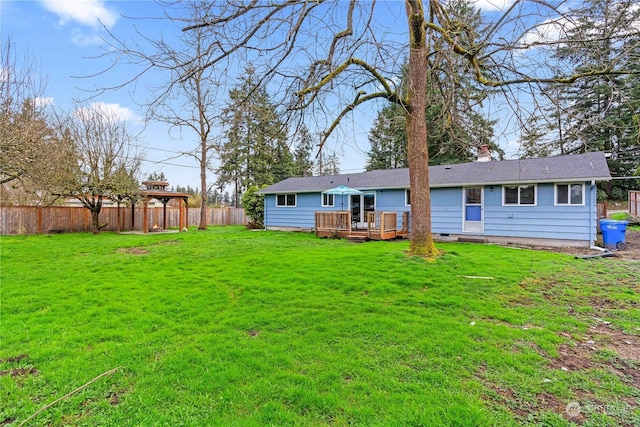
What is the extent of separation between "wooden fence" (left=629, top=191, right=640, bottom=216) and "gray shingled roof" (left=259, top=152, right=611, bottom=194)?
34.9 feet

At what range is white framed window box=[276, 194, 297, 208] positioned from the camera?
56.1ft

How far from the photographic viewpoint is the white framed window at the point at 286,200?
1711 centimetres

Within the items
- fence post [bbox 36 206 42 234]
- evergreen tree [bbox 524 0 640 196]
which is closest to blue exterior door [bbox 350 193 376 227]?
evergreen tree [bbox 524 0 640 196]

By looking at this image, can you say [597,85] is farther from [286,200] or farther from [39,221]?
[39,221]

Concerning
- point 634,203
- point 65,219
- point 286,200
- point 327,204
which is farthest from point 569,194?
point 65,219

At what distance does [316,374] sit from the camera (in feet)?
9.48

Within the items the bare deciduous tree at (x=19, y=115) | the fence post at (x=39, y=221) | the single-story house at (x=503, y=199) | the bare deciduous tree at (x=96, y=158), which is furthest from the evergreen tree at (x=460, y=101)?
the fence post at (x=39, y=221)

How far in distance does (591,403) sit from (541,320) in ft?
6.25

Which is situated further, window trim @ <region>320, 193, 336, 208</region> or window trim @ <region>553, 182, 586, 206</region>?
window trim @ <region>320, 193, 336, 208</region>

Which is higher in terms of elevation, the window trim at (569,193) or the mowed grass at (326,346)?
the window trim at (569,193)

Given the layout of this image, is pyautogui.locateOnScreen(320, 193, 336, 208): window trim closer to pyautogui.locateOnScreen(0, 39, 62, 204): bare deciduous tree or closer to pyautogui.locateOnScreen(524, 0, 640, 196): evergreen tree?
pyautogui.locateOnScreen(0, 39, 62, 204): bare deciduous tree

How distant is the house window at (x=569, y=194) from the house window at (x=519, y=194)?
682mm

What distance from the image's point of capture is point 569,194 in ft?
34.4

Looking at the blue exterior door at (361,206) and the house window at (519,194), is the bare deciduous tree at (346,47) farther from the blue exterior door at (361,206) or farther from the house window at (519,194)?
the blue exterior door at (361,206)
